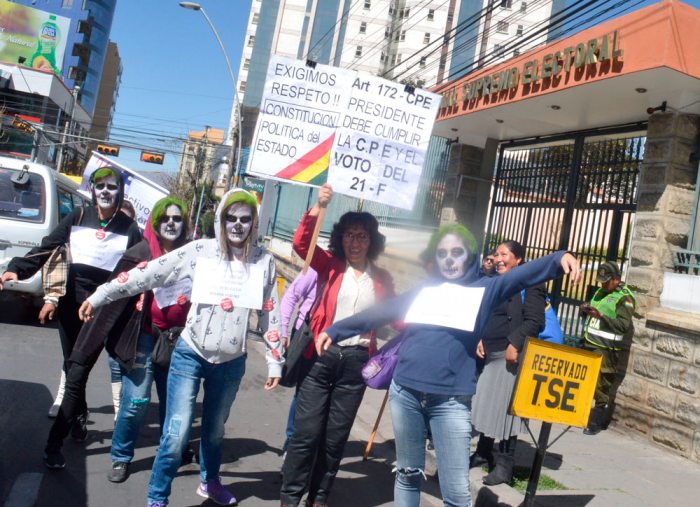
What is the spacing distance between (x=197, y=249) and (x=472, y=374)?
173 centimetres

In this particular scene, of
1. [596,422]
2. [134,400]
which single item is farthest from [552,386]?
[596,422]

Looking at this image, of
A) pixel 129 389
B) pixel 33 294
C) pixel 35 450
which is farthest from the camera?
pixel 33 294

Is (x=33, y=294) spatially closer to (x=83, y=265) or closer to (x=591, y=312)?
(x=83, y=265)

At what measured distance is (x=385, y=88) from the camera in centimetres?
568

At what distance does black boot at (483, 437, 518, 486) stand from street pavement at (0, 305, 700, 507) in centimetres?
10

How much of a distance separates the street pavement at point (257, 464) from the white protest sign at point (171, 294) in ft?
3.89

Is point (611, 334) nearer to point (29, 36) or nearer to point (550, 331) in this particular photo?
point (550, 331)

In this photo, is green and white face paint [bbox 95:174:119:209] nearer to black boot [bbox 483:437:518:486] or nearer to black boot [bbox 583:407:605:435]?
black boot [bbox 483:437:518:486]

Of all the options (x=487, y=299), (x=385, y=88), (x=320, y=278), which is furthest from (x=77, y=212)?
(x=487, y=299)

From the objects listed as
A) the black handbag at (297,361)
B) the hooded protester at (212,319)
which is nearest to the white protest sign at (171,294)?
the hooded protester at (212,319)

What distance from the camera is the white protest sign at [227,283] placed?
4.12 meters

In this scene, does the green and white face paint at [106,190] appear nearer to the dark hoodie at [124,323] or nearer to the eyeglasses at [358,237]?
the dark hoodie at [124,323]

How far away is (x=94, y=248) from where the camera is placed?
5.09 meters

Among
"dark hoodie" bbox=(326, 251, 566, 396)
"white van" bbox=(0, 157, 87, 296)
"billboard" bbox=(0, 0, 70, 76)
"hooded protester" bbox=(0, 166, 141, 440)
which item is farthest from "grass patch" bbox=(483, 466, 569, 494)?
"billboard" bbox=(0, 0, 70, 76)
